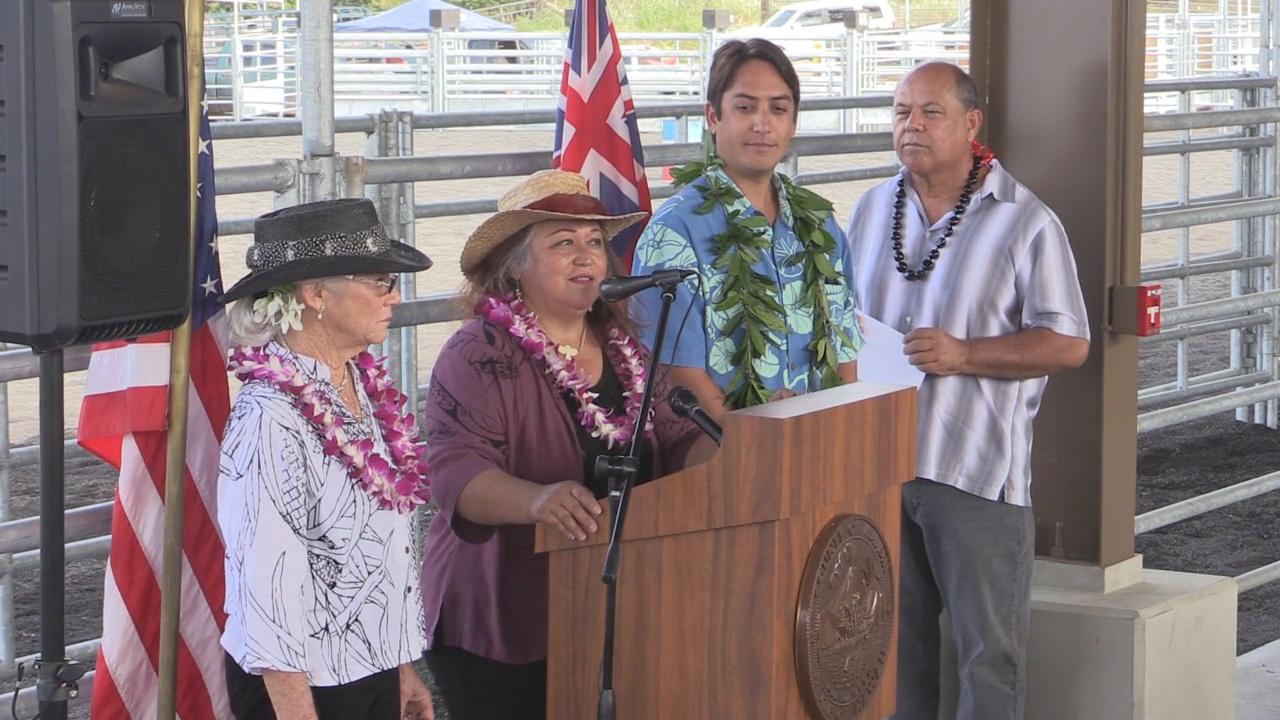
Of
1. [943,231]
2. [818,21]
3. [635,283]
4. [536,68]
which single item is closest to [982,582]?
[943,231]

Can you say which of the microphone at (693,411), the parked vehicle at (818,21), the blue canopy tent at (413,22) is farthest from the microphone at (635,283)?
the blue canopy tent at (413,22)

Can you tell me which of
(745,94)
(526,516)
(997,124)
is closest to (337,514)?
(526,516)

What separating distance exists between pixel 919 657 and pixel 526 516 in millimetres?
1697

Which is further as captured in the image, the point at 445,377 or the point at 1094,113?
the point at 1094,113

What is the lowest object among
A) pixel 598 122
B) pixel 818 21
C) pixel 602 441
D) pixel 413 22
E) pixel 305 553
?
pixel 305 553

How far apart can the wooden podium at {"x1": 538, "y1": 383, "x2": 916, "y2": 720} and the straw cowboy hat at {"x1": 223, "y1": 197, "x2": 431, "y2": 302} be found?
1.91ft

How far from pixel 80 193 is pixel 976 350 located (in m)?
2.22

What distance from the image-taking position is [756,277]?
3.42 metres

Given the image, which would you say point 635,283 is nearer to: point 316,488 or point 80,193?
point 316,488

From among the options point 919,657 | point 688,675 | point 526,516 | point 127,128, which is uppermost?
point 127,128

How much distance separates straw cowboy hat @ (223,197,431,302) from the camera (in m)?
2.77

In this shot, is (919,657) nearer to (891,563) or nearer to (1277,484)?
(891,563)

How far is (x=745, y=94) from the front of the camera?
353cm

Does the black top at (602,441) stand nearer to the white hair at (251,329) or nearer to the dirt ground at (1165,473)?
the white hair at (251,329)
